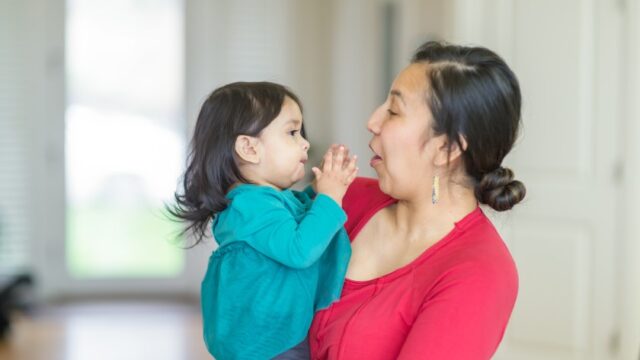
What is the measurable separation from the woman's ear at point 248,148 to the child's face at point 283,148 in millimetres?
12

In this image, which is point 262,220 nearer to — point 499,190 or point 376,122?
point 376,122

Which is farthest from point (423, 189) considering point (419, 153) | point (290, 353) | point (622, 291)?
point (622, 291)

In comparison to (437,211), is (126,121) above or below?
below

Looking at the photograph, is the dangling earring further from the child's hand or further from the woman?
the child's hand

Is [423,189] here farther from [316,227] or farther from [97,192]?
[97,192]

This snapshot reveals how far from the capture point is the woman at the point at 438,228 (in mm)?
1344

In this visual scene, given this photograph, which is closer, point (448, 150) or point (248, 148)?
point (448, 150)

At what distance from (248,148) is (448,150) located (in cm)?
41

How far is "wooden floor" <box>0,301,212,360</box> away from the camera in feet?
15.3

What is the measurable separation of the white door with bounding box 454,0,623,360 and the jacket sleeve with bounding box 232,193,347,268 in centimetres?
223

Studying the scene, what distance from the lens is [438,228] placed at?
5.02 ft

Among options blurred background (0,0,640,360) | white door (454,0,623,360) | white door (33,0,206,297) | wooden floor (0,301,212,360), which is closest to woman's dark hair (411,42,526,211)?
white door (454,0,623,360)

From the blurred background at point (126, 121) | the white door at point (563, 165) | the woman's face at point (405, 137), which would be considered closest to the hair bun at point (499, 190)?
the woman's face at point (405, 137)

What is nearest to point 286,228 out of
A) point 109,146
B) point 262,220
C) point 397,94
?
point 262,220
